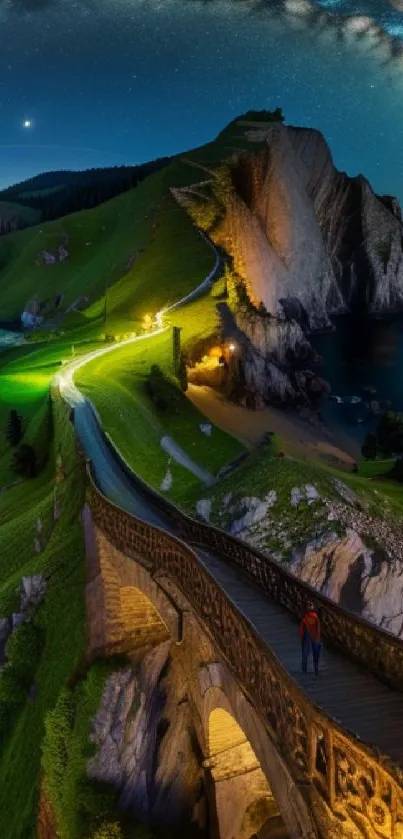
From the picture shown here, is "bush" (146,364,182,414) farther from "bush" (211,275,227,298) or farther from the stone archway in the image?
"bush" (211,275,227,298)

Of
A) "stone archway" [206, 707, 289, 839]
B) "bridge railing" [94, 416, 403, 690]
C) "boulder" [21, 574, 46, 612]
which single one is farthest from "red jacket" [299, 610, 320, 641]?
"boulder" [21, 574, 46, 612]

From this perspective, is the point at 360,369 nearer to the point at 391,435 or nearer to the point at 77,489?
the point at 391,435

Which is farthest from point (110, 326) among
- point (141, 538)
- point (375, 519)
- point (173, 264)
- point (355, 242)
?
point (355, 242)

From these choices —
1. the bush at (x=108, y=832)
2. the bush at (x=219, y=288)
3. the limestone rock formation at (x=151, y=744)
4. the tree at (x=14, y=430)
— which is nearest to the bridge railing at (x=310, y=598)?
the limestone rock formation at (x=151, y=744)

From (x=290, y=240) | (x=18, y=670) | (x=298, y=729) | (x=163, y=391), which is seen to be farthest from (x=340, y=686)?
(x=290, y=240)

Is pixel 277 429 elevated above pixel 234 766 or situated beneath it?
elevated above

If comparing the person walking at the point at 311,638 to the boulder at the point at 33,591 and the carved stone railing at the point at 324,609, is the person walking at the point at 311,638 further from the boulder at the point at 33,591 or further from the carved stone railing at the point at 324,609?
the boulder at the point at 33,591

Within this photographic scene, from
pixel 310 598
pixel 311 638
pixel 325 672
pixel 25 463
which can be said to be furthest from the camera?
pixel 25 463

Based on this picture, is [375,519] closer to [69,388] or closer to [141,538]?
[141,538]
